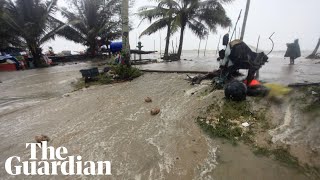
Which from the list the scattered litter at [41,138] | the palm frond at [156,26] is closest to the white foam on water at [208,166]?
the scattered litter at [41,138]

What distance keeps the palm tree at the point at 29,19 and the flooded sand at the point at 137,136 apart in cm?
1181

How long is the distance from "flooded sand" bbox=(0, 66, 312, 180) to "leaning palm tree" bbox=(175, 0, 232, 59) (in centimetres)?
1192

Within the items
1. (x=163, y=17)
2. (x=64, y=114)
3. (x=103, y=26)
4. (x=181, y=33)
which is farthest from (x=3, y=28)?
(x=64, y=114)

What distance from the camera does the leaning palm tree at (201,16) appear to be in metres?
16.6

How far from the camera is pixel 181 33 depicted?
18.5m

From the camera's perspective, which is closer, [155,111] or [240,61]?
[155,111]

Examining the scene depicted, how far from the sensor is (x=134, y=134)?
402 cm

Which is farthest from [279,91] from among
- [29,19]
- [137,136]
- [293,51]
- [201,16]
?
[29,19]

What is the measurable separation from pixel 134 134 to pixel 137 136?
0.10 m

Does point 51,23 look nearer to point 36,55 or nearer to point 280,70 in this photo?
point 36,55

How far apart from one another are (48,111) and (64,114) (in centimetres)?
55

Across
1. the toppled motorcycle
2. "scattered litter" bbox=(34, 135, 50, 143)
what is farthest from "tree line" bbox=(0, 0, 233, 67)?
"scattered litter" bbox=(34, 135, 50, 143)

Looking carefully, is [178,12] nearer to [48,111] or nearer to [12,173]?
[48,111]

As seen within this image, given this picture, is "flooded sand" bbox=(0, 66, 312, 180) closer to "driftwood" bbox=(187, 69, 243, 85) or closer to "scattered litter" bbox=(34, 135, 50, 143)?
"scattered litter" bbox=(34, 135, 50, 143)
